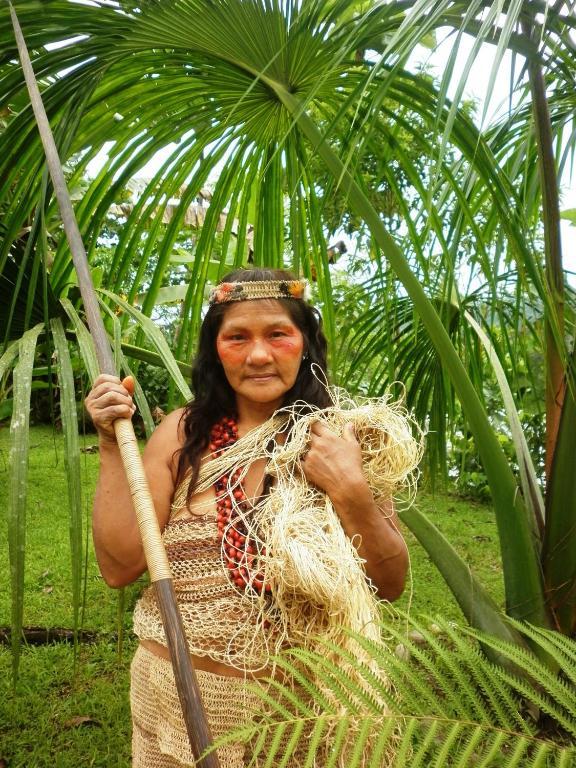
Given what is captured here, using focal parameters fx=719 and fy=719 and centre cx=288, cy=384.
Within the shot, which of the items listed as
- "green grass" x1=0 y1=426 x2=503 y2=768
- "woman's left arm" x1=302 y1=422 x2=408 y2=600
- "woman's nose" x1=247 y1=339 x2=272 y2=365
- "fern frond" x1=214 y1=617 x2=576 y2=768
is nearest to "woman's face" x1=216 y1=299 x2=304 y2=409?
"woman's nose" x1=247 y1=339 x2=272 y2=365

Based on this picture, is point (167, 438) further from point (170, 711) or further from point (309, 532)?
point (170, 711)

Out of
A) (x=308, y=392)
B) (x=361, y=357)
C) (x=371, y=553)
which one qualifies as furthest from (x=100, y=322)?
(x=361, y=357)

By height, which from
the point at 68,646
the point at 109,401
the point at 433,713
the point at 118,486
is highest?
the point at 109,401

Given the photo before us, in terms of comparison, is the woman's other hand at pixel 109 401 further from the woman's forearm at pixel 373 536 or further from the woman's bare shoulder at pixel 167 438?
the woman's forearm at pixel 373 536

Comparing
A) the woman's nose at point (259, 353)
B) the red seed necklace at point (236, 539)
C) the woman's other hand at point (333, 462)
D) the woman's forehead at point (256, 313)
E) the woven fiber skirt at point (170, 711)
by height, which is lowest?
the woven fiber skirt at point (170, 711)

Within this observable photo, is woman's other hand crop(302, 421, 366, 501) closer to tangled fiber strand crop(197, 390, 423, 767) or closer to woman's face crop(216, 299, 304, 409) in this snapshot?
tangled fiber strand crop(197, 390, 423, 767)

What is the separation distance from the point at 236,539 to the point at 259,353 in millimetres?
359

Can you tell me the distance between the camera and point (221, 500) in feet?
4.54

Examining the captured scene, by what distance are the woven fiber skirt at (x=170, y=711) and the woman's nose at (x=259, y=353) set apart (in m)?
0.60

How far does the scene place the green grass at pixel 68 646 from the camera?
265 cm

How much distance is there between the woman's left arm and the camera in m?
1.30

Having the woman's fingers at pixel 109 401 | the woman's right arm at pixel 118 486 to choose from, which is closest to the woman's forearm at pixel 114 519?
the woman's right arm at pixel 118 486

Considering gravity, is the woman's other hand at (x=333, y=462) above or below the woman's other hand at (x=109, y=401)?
below

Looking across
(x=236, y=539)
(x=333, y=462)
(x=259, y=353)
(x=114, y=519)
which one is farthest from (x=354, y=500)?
(x=114, y=519)
